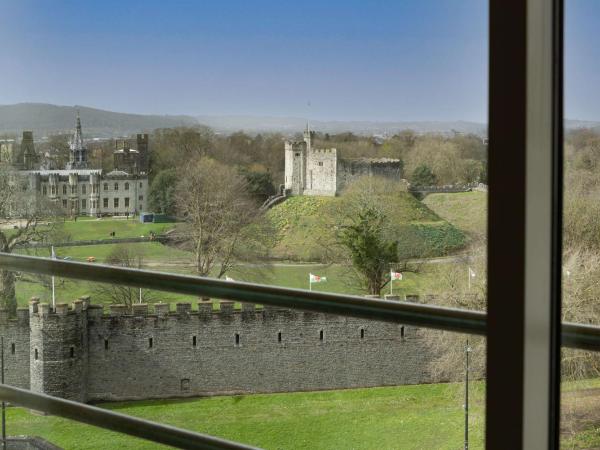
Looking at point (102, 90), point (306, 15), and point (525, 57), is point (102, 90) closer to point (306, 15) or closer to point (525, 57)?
point (306, 15)

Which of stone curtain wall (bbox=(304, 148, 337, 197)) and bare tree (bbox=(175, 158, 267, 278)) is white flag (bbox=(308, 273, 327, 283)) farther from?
stone curtain wall (bbox=(304, 148, 337, 197))

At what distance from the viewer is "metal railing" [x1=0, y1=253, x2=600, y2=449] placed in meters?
0.56

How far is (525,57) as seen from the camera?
0.44m

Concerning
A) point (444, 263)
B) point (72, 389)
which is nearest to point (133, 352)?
point (72, 389)

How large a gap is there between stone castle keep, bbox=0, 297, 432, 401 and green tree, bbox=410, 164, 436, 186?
1.90 m

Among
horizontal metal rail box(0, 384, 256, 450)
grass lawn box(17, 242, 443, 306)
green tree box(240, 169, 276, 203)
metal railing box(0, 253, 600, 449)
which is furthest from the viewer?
green tree box(240, 169, 276, 203)

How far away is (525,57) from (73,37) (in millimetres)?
12111

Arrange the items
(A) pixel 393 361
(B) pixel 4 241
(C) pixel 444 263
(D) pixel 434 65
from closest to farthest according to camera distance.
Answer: (B) pixel 4 241 → (C) pixel 444 263 → (A) pixel 393 361 → (D) pixel 434 65

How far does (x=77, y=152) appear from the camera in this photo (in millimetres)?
9312

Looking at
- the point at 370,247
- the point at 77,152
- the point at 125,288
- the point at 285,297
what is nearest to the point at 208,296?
the point at 285,297


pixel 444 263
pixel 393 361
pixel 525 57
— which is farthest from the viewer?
pixel 393 361

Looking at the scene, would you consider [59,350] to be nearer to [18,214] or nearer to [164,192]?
[18,214]

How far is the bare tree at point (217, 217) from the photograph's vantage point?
1021 centimetres

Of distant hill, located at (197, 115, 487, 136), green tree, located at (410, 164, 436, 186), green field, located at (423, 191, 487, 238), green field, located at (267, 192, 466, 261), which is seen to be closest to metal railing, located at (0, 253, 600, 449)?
green field, located at (423, 191, 487, 238)
